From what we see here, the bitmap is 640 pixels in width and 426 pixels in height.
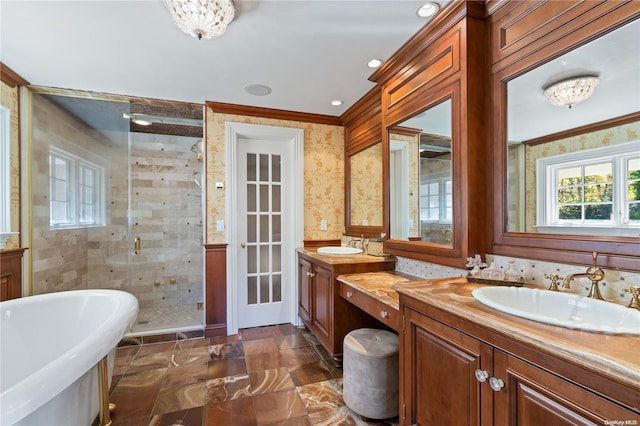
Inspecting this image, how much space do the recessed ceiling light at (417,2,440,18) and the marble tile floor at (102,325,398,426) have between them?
2.48 meters

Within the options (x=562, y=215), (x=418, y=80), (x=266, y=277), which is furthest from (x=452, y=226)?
(x=266, y=277)

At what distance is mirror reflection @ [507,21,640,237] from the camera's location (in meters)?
1.08

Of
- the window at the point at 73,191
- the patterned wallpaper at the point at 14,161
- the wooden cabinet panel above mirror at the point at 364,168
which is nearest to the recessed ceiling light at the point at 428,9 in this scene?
the wooden cabinet panel above mirror at the point at 364,168

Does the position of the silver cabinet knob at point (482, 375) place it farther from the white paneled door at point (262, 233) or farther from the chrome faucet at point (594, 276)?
the white paneled door at point (262, 233)

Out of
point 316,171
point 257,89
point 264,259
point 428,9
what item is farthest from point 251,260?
point 428,9

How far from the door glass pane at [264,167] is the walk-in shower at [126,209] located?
0.74 meters

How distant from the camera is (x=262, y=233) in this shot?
330cm

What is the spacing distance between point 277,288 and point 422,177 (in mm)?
2165

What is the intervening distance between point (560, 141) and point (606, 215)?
0.38m

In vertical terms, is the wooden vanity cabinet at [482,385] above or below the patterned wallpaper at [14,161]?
below

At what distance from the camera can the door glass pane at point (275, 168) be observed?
333 cm

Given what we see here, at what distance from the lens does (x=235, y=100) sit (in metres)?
2.92

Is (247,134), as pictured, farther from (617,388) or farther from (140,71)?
(617,388)

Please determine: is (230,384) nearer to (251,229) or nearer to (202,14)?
(251,229)
